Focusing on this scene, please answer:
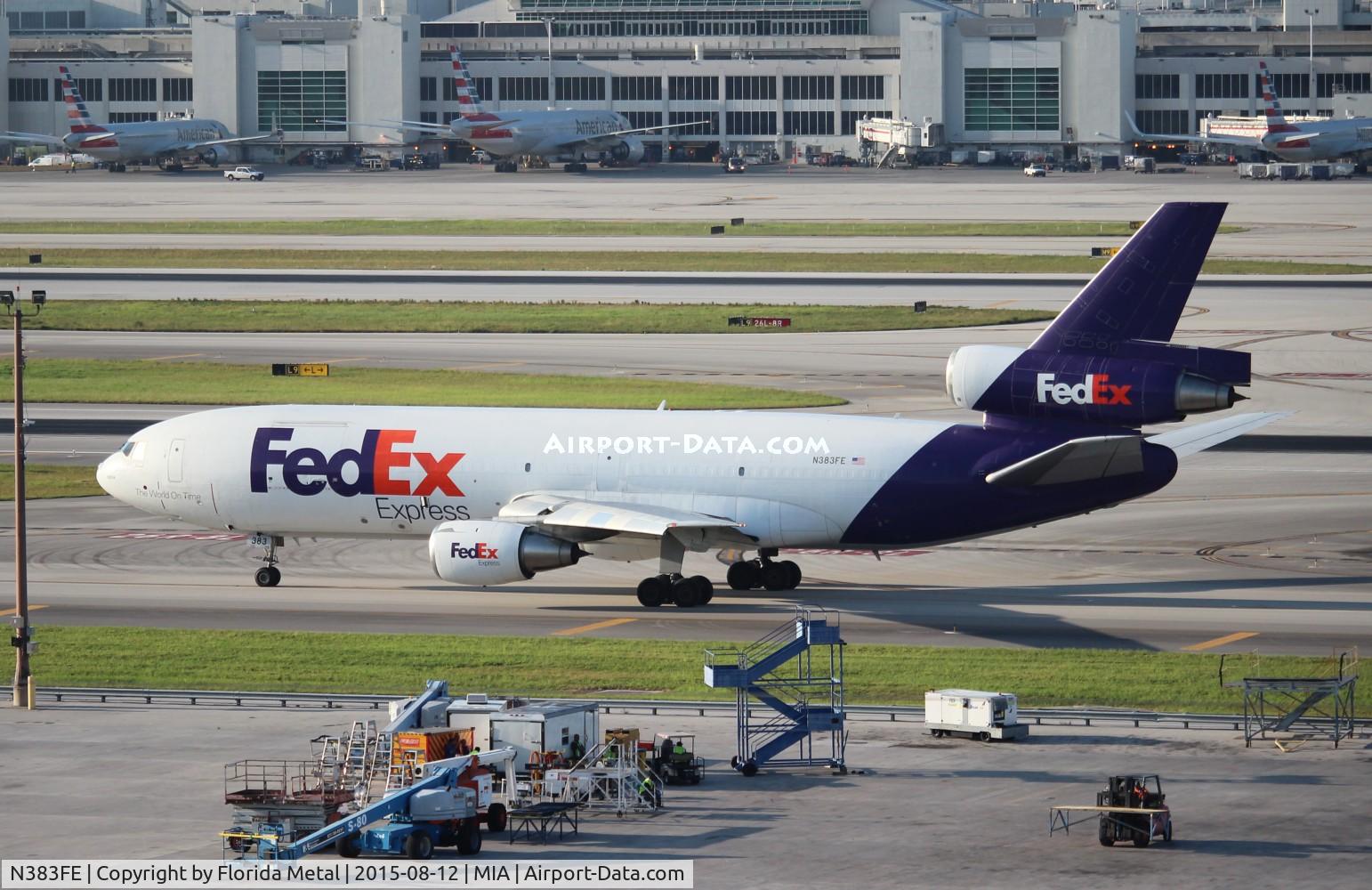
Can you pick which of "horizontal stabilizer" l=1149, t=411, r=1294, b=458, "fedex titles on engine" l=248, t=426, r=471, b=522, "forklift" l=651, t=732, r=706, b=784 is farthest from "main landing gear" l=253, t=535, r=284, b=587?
"horizontal stabilizer" l=1149, t=411, r=1294, b=458

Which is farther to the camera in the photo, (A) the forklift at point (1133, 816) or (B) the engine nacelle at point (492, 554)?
(B) the engine nacelle at point (492, 554)

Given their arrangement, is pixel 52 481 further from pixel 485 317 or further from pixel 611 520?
pixel 485 317

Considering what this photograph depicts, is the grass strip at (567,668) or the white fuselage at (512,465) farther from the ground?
the white fuselage at (512,465)

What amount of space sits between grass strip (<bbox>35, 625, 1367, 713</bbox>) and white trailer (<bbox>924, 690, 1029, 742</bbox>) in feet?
9.99

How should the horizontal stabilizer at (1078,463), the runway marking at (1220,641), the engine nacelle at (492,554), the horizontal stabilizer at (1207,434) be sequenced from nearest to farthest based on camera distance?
1. the runway marking at (1220,641)
2. the horizontal stabilizer at (1078,463)
3. the engine nacelle at (492,554)
4. the horizontal stabilizer at (1207,434)

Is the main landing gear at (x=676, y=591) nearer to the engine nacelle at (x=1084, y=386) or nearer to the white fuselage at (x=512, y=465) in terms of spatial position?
the white fuselage at (x=512, y=465)

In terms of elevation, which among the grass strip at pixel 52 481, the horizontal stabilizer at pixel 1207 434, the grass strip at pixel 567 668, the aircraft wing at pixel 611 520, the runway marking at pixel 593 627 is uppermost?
the horizontal stabilizer at pixel 1207 434

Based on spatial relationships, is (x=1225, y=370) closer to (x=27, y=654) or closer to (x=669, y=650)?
(x=669, y=650)

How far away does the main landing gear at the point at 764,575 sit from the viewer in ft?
193

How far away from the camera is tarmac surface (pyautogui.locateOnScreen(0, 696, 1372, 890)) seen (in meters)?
32.8

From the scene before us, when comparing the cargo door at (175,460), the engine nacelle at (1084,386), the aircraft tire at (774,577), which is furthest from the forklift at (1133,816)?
the cargo door at (175,460)

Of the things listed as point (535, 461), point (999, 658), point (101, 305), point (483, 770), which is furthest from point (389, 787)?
point (101, 305)

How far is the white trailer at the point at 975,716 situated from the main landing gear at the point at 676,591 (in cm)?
1388

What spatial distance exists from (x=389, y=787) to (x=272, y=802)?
3023 millimetres
